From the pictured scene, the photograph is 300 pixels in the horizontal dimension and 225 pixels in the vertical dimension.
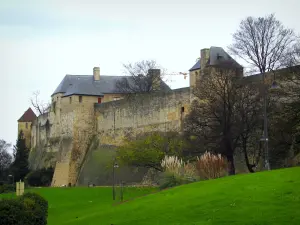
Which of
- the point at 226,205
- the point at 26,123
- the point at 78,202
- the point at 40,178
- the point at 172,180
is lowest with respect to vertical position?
the point at 78,202

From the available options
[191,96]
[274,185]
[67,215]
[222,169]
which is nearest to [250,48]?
[191,96]

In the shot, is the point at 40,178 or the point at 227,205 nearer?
the point at 227,205

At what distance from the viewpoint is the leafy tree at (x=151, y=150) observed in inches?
1654

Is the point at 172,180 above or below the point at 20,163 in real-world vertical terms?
below

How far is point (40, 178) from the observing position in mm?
58844

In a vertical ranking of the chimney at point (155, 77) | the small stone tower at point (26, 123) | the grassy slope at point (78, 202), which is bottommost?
the grassy slope at point (78, 202)

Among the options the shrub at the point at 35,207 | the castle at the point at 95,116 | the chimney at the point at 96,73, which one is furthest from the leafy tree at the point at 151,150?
the shrub at the point at 35,207

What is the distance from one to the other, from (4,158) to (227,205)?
83707 mm

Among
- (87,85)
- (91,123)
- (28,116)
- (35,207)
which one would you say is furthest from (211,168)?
(28,116)

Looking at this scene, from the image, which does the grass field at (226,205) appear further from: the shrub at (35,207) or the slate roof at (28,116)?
the slate roof at (28,116)

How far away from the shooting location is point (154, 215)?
59.2 feet

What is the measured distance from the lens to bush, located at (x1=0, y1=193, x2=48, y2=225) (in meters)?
17.9

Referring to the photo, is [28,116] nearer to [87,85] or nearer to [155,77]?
[87,85]

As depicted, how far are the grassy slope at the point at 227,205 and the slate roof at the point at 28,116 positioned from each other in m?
58.9
